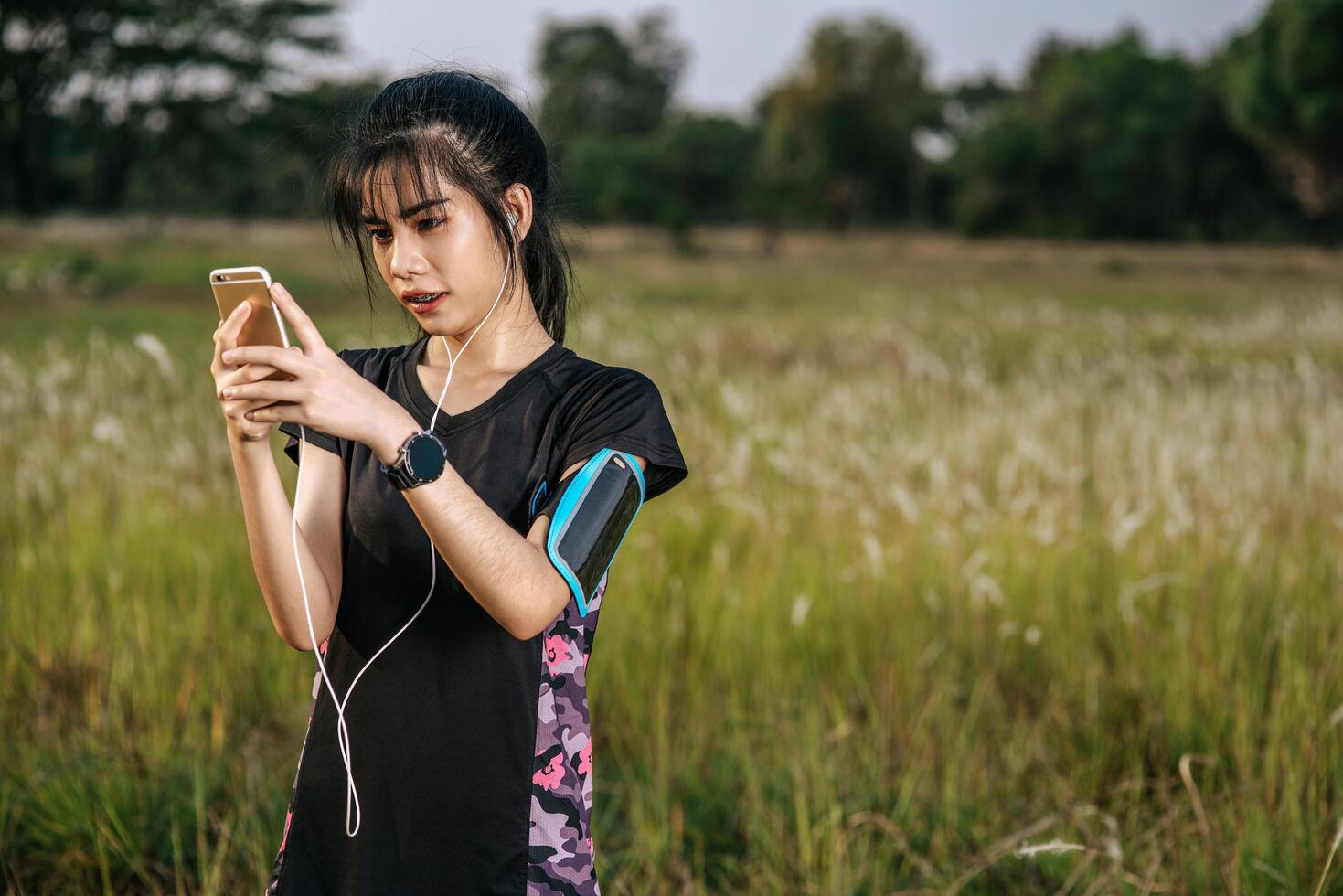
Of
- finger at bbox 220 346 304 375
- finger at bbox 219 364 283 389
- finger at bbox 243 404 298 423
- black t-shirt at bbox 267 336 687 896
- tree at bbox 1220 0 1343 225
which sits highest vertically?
tree at bbox 1220 0 1343 225

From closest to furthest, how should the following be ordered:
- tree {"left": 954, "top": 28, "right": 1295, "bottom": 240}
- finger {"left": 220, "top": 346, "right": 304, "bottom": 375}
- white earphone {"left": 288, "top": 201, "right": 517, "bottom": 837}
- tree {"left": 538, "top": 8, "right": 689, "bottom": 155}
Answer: finger {"left": 220, "top": 346, "right": 304, "bottom": 375}, white earphone {"left": 288, "top": 201, "right": 517, "bottom": 837}, tree {"left": 954, "top": 28, "right": 1295, "bottom": 240}, tree {"left": 538, "top": 8, "right": 689, "bottom": 155}

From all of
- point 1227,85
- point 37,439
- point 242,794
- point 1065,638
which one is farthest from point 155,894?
point 1227,85

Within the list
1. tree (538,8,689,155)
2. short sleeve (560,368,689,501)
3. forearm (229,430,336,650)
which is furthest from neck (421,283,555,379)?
tree (538,8,689,155)

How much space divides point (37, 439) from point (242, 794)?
2.88m

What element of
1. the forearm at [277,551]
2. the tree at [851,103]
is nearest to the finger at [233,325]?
the forearm at [277,551]

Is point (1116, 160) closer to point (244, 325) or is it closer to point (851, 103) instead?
point (851, 103)

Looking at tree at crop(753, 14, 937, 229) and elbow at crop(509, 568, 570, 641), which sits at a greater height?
tree at crop(753, 14, 937, 229)

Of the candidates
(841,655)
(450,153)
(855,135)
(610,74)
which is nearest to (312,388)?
(450,153)

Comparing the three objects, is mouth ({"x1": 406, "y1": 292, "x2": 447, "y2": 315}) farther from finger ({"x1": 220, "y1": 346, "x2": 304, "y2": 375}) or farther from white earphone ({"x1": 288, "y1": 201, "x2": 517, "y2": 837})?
finger ({"x1": 220, "y1": 346, "x2": 304, "y2": 375})

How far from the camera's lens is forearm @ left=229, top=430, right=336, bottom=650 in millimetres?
1126

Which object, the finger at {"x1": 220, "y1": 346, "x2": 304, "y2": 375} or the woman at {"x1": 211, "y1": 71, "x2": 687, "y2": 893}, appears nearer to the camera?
the finger at {"x1": 220, "y1": 346, "x2": 304, "y2": 375}

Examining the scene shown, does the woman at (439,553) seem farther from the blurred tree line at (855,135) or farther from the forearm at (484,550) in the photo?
the blurred tree line at (855,135)

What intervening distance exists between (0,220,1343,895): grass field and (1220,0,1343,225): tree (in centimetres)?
2590

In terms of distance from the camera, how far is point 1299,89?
91.1ft
